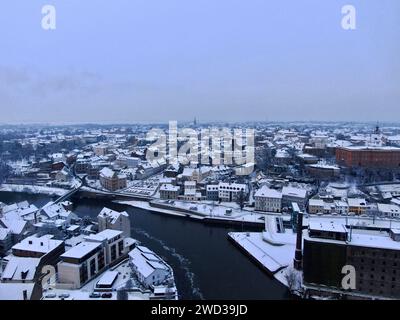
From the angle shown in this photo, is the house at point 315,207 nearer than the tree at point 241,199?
Yes

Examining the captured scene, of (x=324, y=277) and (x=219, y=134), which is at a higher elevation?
(x=219, y=134)

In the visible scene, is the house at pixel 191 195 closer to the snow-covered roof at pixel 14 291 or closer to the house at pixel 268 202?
the house at pixel 268 202

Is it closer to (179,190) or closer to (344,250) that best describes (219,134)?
(179,190)

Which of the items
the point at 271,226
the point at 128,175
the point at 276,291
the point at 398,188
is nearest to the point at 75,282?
the point at 276,291

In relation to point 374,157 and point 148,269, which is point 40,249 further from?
point 374,157

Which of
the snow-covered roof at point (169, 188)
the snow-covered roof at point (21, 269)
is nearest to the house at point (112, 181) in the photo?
the snow-covered roof at point (169, 188)

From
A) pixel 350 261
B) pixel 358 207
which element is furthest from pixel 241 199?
pixel 350 261
